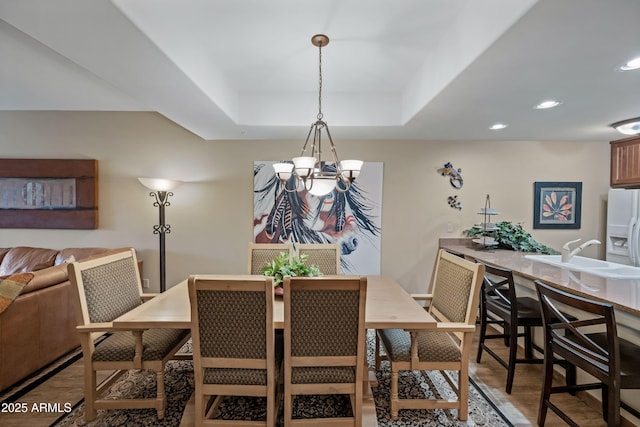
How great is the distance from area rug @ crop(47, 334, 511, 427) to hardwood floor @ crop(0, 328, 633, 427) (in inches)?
4.1

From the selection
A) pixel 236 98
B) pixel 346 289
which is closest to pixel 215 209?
pixel 236 98

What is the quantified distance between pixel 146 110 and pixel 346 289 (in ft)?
12.2

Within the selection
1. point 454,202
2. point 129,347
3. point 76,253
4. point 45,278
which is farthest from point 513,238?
point 76,253

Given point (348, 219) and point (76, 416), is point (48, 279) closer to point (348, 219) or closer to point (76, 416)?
point (76, 416)

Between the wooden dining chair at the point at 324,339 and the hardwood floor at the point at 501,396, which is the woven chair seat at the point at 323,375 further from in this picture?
the hardwood floor at the point at 501,396

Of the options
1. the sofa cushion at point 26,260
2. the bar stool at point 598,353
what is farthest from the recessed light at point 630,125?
the sofa cushion at point 26,260

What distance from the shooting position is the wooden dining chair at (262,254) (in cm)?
278

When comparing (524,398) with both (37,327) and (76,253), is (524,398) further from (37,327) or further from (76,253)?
(76,253)

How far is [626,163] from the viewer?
109 inches

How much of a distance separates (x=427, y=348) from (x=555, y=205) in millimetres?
3350

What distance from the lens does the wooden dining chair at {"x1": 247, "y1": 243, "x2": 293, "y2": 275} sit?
2.78 m

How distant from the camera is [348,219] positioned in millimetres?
3816

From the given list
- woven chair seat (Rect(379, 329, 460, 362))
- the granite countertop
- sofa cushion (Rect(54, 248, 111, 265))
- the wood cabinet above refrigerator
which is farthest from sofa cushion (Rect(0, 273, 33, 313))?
the wood cabinet above refrigerator

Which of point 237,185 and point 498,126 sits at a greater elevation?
point 498,126
